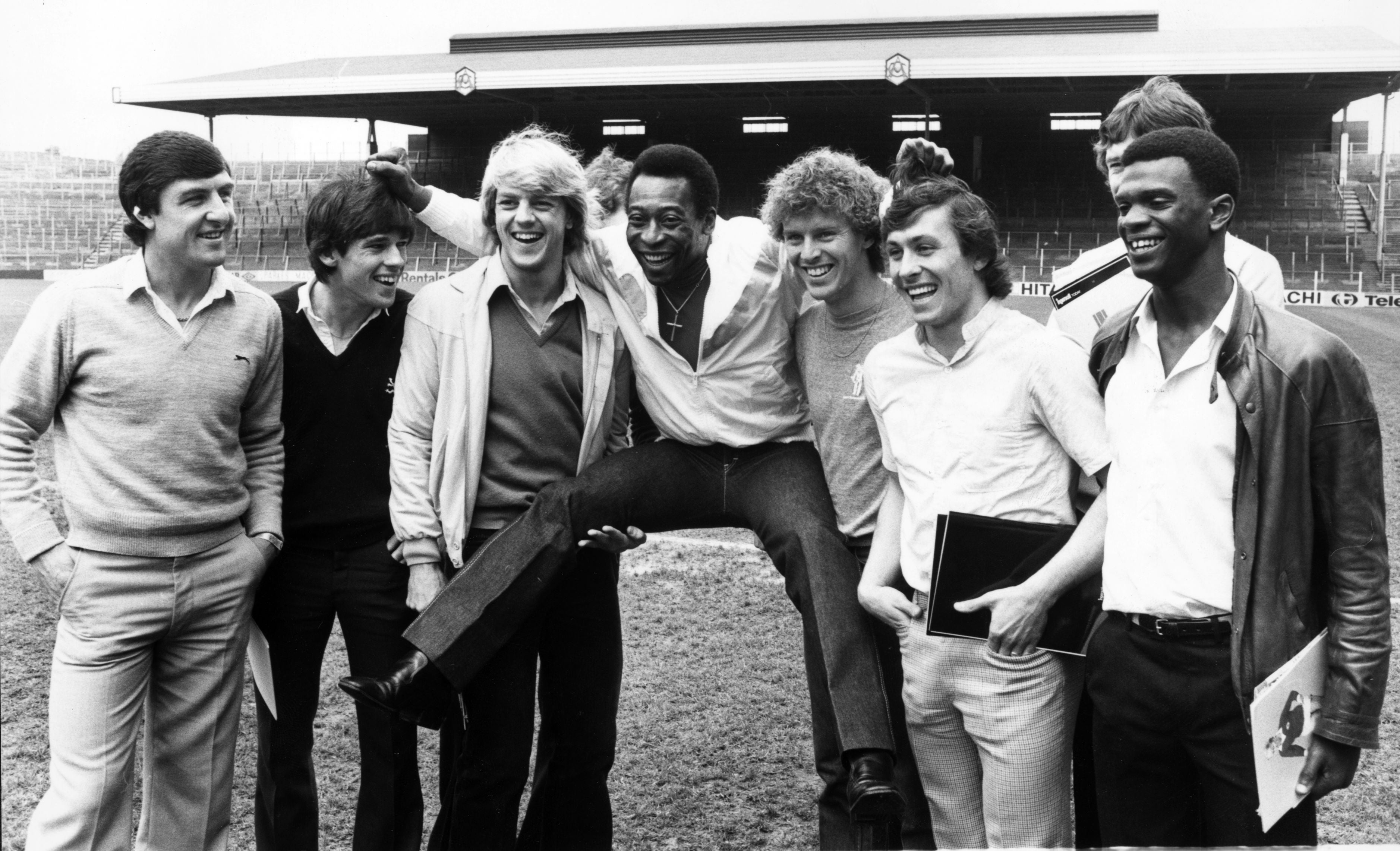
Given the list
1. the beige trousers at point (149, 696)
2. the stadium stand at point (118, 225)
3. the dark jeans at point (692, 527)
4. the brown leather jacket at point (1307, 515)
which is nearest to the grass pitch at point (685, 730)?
the beige trousers at point (149, 696)

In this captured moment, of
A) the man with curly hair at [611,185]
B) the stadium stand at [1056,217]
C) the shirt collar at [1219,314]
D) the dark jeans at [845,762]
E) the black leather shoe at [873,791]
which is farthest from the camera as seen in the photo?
the stadium stand at [1056,217]

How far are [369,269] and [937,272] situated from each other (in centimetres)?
143

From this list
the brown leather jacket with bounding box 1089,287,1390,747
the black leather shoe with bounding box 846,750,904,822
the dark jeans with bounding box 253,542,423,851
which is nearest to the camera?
the brown leather jacket with bounding box 1089,287,1390,747

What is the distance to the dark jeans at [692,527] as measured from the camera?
8.82 feet

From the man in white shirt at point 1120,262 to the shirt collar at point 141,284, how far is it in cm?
204

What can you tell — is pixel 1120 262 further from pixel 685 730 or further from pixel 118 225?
pixel 118 225

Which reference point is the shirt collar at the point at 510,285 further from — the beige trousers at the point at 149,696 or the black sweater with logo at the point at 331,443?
the beige trousers at the point at 149,696

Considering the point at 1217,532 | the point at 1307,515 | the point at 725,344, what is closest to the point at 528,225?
the point at 725,344

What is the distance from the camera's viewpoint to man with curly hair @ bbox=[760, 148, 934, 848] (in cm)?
285

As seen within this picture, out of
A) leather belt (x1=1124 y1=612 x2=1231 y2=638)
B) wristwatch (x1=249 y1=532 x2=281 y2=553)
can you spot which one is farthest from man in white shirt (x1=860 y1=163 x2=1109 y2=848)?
wristwatch (x1=249 y1=532 x2=281 y2=553)

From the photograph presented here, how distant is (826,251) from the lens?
2844 mm

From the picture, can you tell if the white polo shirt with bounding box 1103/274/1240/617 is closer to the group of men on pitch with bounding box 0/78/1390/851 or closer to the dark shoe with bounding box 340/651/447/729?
the group of men on pitch with bounding box 0/78/1390/851

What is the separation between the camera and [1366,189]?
86.2 ft

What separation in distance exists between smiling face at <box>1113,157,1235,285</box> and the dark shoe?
71.6 inches
